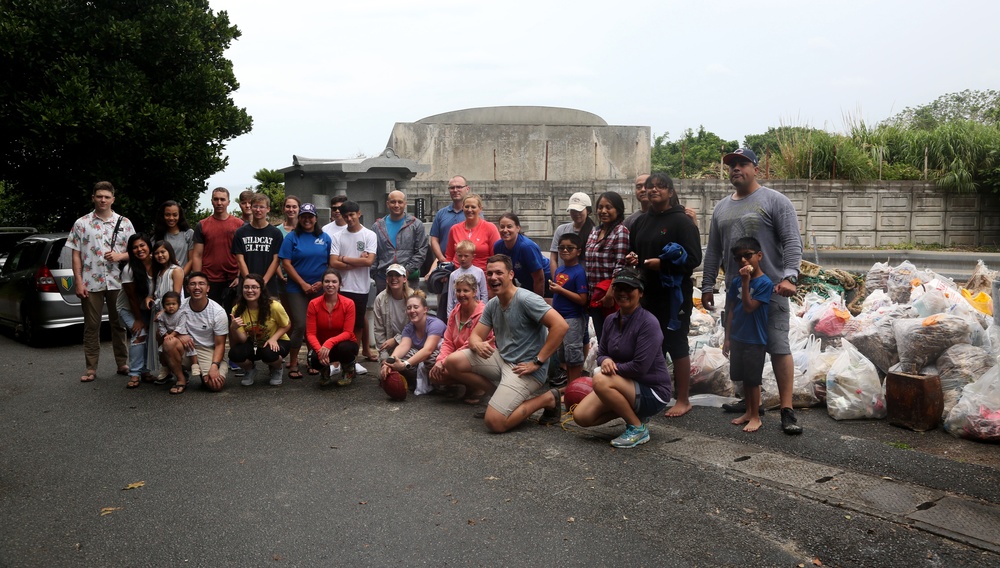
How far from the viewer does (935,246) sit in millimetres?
21812

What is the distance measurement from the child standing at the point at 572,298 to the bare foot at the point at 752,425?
160cm

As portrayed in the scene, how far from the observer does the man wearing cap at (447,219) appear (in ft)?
28.5

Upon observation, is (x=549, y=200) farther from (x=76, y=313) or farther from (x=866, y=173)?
(x=76, y=313)

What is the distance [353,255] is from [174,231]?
6.25ft

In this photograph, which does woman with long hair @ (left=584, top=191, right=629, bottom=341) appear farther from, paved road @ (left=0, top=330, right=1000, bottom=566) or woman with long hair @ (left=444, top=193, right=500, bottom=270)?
woman with long hair @ (left=444, top=193, right=500, bottom=270)

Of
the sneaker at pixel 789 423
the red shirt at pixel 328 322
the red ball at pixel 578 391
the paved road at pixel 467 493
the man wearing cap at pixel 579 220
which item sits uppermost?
the man wearing cap at pixel 579 220

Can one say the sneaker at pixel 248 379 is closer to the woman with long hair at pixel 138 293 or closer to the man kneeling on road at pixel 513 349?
the woman with long hair at pixel 138 293

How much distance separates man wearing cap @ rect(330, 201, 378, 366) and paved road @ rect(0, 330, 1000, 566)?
182 centimetres

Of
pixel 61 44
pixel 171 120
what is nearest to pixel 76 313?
pixel 171 120

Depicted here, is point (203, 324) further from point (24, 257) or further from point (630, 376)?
point (24, 257)

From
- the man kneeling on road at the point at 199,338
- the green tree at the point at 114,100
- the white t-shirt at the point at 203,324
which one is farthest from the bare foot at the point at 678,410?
the green tree at the point at 114,100

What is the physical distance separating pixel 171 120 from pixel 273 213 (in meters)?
9.61

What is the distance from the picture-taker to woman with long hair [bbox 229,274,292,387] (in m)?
7.85

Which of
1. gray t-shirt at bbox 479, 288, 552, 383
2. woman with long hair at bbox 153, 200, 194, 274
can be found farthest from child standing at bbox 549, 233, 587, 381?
woman with long hair at bbox 153, 200, 194, 274
